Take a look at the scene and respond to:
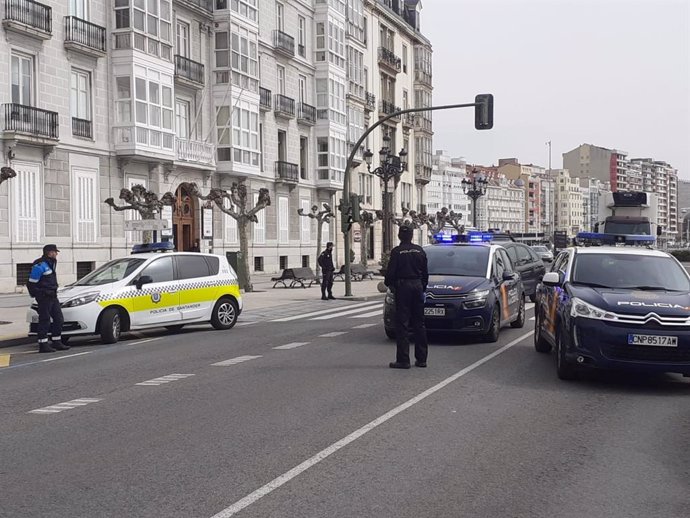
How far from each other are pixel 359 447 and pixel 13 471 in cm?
257

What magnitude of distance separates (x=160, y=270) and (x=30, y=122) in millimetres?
14942

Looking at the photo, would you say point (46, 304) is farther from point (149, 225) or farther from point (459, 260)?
point (149, 225)

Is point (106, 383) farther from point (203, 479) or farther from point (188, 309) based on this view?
point (188, 309)

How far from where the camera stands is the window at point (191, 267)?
17297 millimetres

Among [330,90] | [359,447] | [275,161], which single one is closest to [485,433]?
[359,447]

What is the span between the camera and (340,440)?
23.0 ft

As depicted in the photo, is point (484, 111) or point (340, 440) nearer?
point (340, 440)

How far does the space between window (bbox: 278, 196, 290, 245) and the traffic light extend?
23.0 m

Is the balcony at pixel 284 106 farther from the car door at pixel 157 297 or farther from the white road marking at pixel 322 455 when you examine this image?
the white road marking at pixel 322 455

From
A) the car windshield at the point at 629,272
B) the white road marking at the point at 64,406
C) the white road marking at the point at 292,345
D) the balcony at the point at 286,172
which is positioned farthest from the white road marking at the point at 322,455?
the balcony at the point at 286,172

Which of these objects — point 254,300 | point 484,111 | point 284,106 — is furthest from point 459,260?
point 284,106

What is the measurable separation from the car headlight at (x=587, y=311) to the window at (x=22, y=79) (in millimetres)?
24302

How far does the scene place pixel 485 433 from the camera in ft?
24.1

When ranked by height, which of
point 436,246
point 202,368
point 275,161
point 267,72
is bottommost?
point 202,368
